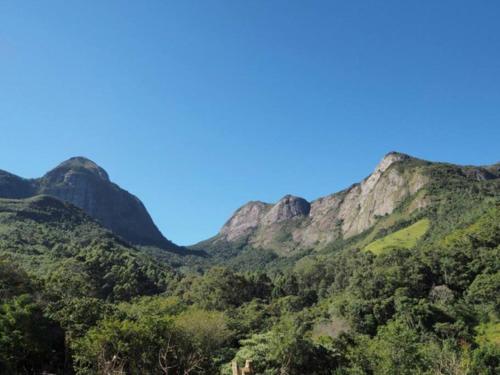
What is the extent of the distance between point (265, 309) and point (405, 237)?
7071cm

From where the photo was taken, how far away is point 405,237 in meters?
128

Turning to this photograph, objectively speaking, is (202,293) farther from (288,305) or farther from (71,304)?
(71,304)

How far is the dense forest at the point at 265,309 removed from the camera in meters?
30.9

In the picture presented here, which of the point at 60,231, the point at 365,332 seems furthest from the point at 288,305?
the point at 60,231

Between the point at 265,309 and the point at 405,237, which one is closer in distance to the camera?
the point at 265,309

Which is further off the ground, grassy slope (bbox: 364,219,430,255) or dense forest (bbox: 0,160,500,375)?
grassy slope (bbox: 364,219,430,255)

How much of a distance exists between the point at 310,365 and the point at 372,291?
36198mm

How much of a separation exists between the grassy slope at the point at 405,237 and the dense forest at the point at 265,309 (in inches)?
27.2

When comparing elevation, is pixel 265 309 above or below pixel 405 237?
below

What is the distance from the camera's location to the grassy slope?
12119 centimetres

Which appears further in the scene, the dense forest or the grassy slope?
the grassy slope

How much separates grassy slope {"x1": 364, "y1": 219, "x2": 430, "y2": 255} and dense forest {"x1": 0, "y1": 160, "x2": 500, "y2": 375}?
69cm

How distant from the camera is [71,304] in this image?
1560 inches

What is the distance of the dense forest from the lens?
30.9m
